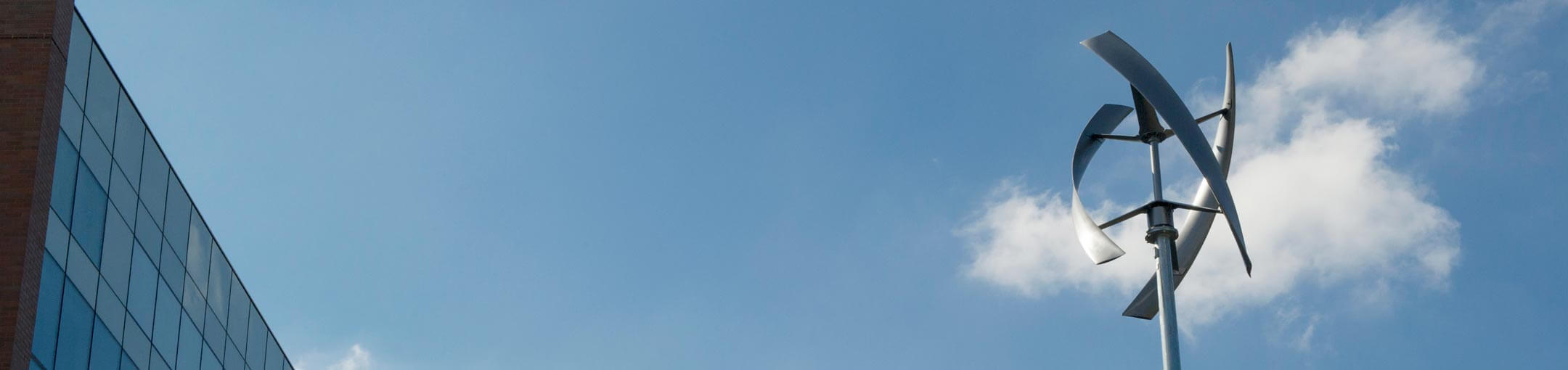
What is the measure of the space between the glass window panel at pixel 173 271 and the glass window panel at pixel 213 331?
6.08 ft

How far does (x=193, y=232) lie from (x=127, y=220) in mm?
A: 4150

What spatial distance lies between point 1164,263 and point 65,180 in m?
17.4

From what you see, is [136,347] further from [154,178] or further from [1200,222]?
[1200,222]

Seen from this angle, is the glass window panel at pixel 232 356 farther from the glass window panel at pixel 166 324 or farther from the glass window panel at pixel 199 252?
the glass window panel at pixel 166 324

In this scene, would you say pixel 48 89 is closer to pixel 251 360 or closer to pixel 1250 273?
pixel 251 360

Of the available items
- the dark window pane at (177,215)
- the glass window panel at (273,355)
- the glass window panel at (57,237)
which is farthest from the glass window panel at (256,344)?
the glass window panel at (57,237)

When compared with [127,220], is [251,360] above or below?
above

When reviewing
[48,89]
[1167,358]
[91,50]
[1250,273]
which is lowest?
[1167,358]

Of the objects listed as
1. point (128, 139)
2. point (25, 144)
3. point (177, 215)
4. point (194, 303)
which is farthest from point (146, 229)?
point (25, 144)

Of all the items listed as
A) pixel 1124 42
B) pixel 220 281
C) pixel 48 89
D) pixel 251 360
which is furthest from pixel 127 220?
pixel 1124 42

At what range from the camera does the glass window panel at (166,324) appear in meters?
30.8

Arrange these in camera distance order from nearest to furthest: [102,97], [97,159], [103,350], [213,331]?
1. [97,159]
2. [103,350]
3. [102,97]
4. [213,331]

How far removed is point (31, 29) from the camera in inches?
1022

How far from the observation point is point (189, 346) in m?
32.8
